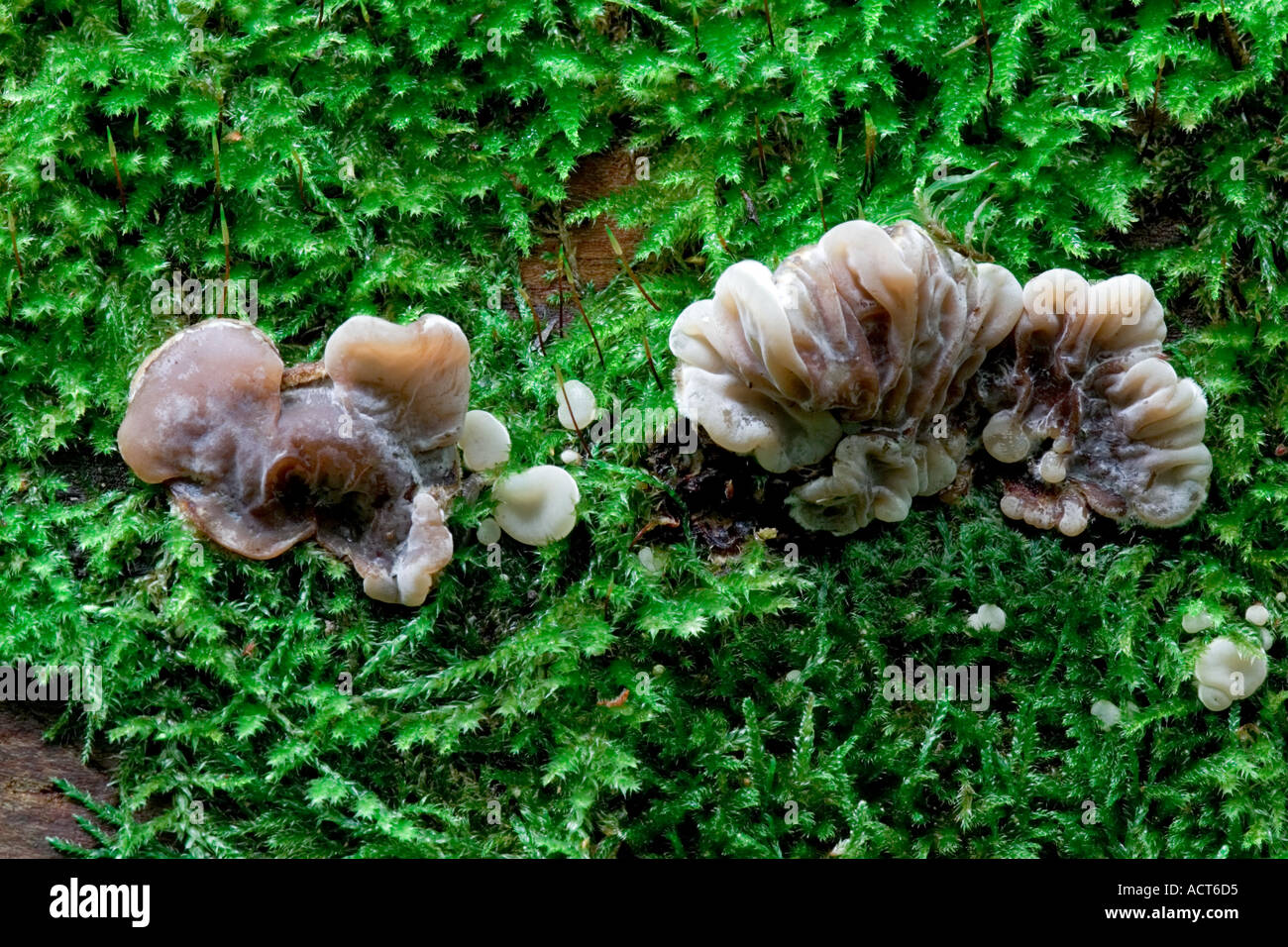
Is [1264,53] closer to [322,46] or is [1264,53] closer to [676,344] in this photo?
[676,344]

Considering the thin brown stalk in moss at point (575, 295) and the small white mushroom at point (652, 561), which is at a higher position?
the thin brown stalk in moss at point (575, 295)

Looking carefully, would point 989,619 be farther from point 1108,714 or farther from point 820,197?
point 820,197

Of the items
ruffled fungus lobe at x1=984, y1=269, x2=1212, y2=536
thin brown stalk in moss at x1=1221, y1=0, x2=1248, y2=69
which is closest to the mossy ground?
thin brown stalk in moss at x1=1221, y1=0, x2=1248, y2=69

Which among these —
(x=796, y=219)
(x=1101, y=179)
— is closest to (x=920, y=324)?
(x=796, y=219)

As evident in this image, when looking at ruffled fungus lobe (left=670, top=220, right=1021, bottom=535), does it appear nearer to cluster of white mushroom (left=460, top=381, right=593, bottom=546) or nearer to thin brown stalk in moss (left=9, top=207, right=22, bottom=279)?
cluster of white mushroom (left=460, top=381, right=593, bottom=546)

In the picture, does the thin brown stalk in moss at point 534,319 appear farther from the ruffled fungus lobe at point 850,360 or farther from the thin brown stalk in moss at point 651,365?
the ruffled fungus lobe at point 850,360

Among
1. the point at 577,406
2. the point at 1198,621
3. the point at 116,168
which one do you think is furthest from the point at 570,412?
the point at 1198,621

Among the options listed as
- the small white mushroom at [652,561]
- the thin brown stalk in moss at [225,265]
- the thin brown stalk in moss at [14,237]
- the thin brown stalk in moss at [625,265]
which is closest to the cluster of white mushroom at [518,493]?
the small white mushroom at [652,561]
